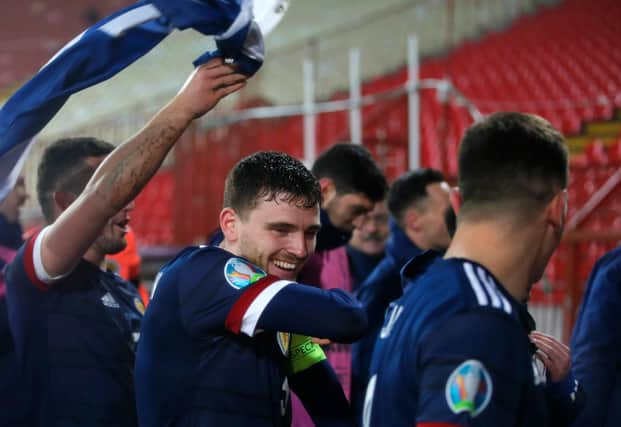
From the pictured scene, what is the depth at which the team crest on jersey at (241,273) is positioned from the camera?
163cm

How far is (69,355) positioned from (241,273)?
0.67 m

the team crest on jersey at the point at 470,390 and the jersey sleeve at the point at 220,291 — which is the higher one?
the jersey sleeve at the point at 220,291

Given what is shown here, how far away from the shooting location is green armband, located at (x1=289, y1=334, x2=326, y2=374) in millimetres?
1905

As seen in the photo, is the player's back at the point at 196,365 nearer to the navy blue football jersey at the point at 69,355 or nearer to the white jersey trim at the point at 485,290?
the navy blue football jersey at the point at 69,355

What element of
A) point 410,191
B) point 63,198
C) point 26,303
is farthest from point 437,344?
point 410,191

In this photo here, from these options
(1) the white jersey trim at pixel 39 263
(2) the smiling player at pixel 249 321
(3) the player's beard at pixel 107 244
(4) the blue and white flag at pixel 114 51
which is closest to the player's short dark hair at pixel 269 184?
(2) the smiling player at pixel 249 321

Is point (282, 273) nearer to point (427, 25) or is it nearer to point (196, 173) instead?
point (196, 173)

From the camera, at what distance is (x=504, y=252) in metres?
1.35

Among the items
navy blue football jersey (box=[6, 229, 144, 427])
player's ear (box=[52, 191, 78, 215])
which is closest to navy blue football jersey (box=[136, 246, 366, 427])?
navy blue football jersey (box=[6, 229, 144, 427])

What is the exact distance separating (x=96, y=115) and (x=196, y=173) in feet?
18.8

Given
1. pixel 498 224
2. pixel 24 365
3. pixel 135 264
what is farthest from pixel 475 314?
pixel 135 264

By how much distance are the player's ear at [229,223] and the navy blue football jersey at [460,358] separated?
61cm

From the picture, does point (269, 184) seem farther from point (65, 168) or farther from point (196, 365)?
point (65, 168)

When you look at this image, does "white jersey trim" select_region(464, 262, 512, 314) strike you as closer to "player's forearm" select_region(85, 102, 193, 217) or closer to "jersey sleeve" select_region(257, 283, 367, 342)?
"jersey sleeve" select_region(257, 283, 367, 342)
